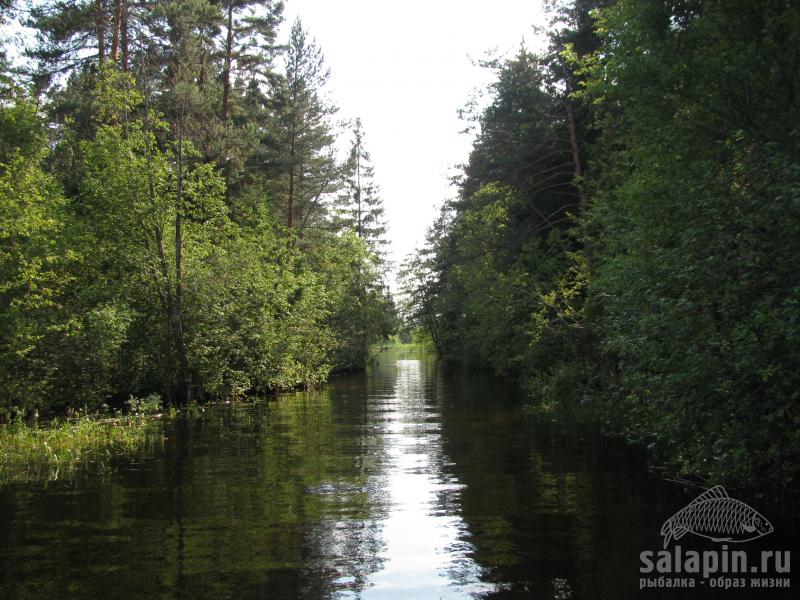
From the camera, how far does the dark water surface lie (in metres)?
6.73

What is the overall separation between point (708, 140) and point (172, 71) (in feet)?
65.8

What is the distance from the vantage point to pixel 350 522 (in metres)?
8.95

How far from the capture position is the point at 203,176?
75.0 ft

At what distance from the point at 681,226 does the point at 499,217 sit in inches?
644

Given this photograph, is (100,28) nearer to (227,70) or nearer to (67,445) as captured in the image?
(227,70)

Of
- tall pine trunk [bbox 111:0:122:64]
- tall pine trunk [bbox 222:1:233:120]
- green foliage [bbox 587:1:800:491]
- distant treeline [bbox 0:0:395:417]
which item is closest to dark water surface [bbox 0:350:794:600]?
green foliage [bbox 587:1:800:491]

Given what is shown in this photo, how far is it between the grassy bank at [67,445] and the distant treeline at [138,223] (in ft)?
6.36

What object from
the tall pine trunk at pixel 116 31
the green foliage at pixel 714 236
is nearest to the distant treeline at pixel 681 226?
the green foliage at pixel 714 236

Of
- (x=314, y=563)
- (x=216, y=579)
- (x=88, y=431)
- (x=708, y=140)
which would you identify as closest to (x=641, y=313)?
(x=708, y=140)

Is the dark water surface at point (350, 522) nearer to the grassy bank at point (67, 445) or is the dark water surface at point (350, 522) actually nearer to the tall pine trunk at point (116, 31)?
the grassy bank at point (67, 445)

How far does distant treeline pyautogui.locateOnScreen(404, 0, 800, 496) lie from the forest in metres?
0.05

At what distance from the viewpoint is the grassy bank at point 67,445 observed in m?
12.1

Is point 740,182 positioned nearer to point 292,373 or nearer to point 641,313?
point 641,313

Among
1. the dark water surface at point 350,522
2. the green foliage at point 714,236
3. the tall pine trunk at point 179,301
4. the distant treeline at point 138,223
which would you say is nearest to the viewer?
the dark water surface at point 350,522
